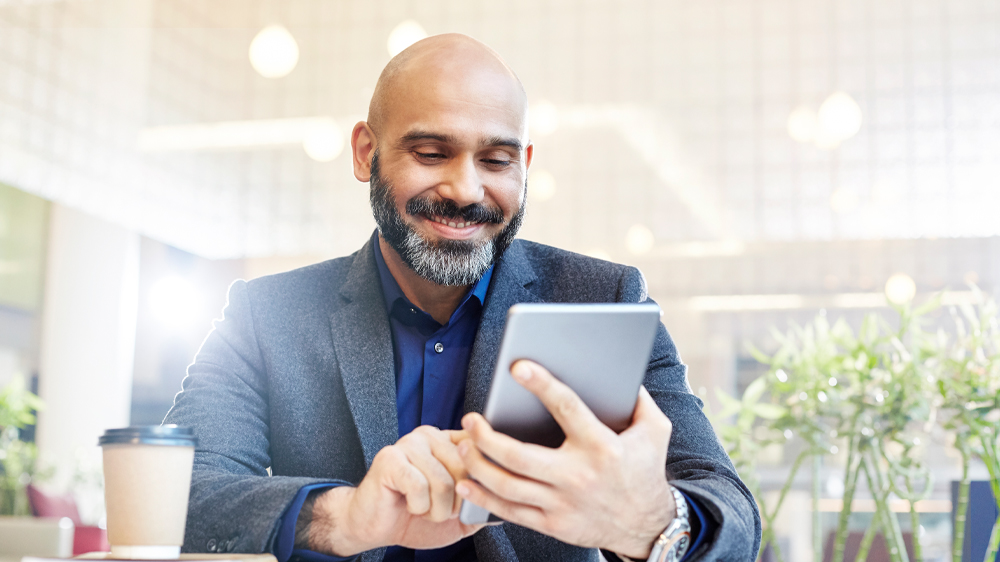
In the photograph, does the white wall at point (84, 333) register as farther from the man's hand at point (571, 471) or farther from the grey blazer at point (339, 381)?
the man's hand at point (571, 471)

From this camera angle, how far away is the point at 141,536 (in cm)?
67

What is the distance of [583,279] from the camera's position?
47.7 inches

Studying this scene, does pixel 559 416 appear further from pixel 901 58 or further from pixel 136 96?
pixel 136 96

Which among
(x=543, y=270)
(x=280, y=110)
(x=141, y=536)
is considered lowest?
(x=141, y=536)

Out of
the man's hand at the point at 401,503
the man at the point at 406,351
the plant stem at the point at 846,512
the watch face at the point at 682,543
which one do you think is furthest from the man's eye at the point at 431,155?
the plant stem at the point at 846,512

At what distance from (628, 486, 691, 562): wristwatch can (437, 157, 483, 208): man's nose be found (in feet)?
1.61

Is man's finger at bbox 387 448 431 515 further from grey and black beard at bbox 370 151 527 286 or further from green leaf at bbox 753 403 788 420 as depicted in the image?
green leaf at bbox 753 403 788 420

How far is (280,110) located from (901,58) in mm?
3067

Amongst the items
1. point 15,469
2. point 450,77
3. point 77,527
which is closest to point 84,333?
point 15,469

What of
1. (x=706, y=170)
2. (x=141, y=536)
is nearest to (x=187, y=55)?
(x=706, y=170)

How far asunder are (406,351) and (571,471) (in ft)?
1.94

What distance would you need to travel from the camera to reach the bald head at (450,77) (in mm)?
1127

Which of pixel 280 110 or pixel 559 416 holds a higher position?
pixel 280 110

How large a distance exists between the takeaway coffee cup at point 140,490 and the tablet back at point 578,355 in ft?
0.86
